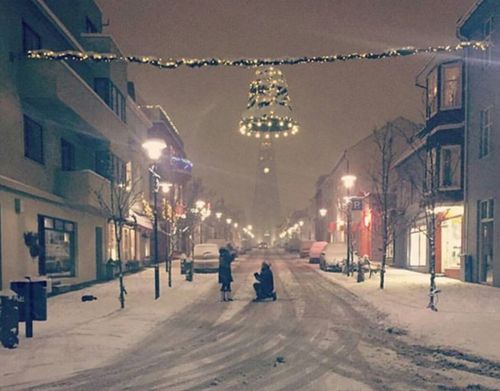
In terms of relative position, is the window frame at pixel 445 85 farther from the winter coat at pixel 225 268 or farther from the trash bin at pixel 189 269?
the trash bin at pixel 189 269

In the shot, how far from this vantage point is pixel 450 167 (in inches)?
896

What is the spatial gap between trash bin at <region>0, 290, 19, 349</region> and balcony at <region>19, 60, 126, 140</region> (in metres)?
8.46

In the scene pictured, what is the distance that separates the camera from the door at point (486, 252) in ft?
61.9

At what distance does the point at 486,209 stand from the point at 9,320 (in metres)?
18.5

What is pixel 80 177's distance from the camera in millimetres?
18234

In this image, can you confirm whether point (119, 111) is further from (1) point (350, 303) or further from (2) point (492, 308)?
(2) point (492, 308)

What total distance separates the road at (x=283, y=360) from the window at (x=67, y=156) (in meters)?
10.4

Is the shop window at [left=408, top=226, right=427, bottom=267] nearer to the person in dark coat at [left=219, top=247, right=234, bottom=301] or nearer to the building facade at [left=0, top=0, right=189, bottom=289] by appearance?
the person in dark coat at [left=219, top=247, right=234, bottom=301]

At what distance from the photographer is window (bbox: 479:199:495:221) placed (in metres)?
19.0

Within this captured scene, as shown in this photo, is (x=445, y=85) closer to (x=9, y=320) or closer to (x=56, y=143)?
(x=56, y=143)

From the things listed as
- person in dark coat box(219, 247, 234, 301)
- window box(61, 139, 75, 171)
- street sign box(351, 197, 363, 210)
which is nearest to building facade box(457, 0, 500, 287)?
street sign box(351, 197, 363, 210)

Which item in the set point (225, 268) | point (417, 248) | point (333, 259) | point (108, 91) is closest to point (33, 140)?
point (108, 91)

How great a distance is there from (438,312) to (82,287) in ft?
47.5

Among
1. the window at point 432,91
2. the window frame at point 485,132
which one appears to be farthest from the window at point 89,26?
the window frame at point 485,132
